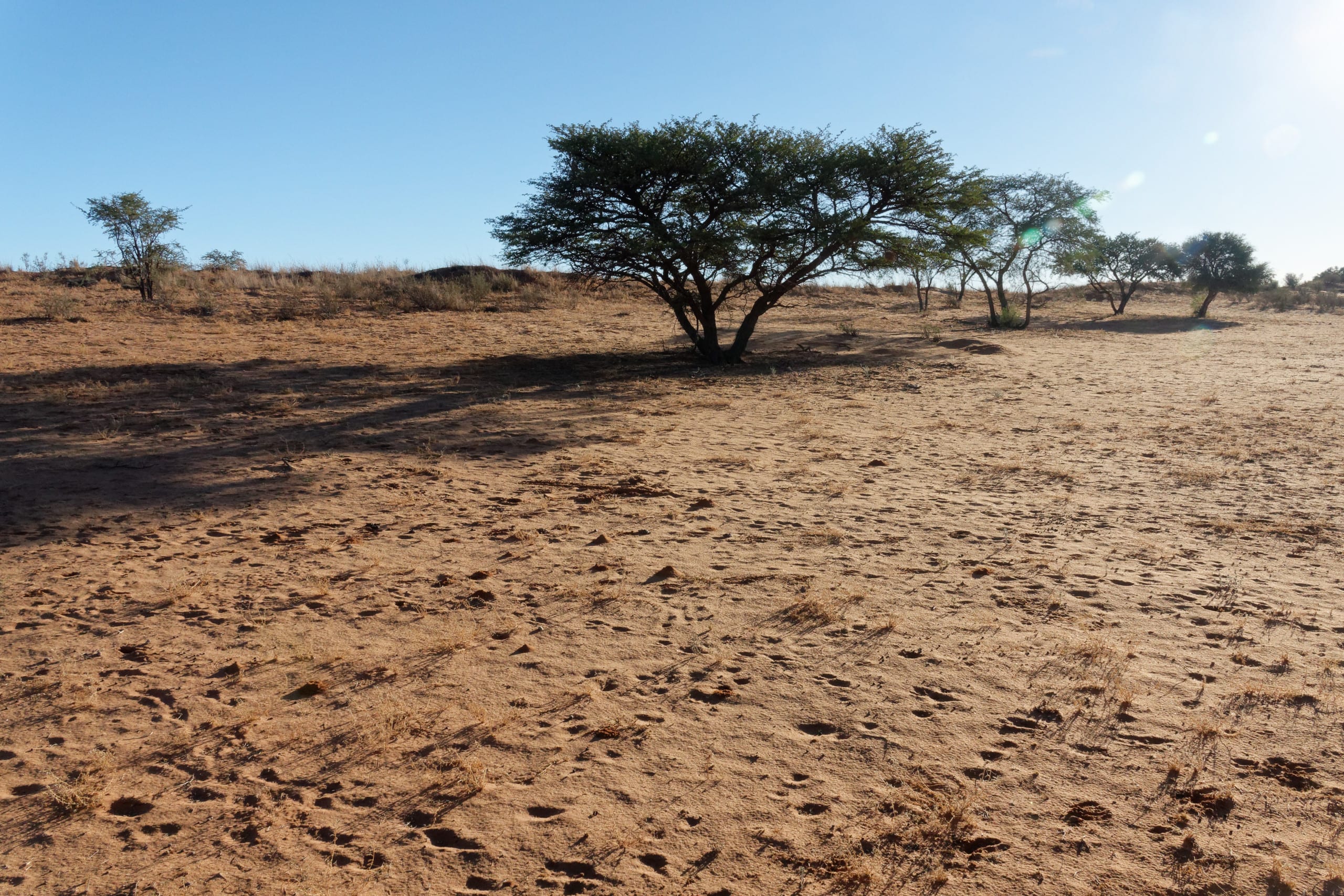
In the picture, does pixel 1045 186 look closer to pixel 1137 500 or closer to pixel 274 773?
pixel 1137 500

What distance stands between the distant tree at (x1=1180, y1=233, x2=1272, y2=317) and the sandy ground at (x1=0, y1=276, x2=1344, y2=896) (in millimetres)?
25651

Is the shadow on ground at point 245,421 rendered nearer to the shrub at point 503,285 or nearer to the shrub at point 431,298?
the shrub at point 431,298

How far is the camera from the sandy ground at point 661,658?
281 centimetres

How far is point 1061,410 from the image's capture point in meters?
11.5

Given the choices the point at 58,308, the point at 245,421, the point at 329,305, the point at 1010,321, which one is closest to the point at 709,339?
the point at 245,421

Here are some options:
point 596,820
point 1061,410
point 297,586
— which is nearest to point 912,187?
point 1061,410

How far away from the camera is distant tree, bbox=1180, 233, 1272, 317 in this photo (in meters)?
31.0

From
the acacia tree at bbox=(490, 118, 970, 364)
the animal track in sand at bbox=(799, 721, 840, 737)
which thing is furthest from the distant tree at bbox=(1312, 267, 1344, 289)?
the animal track in sand at bbox=(799, 721, 840, 737)

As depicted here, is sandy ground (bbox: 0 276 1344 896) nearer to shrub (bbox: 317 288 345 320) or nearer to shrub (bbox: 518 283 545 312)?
shrub (bbox: 317 288 345 320)

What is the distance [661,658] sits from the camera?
420cm

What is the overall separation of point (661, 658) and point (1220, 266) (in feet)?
114

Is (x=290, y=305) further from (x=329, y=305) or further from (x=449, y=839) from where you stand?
(x=449, y=839)

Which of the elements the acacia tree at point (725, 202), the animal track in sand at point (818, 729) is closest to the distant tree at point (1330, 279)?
the acacia tree at point (725, 202)

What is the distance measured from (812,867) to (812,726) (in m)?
0.88
